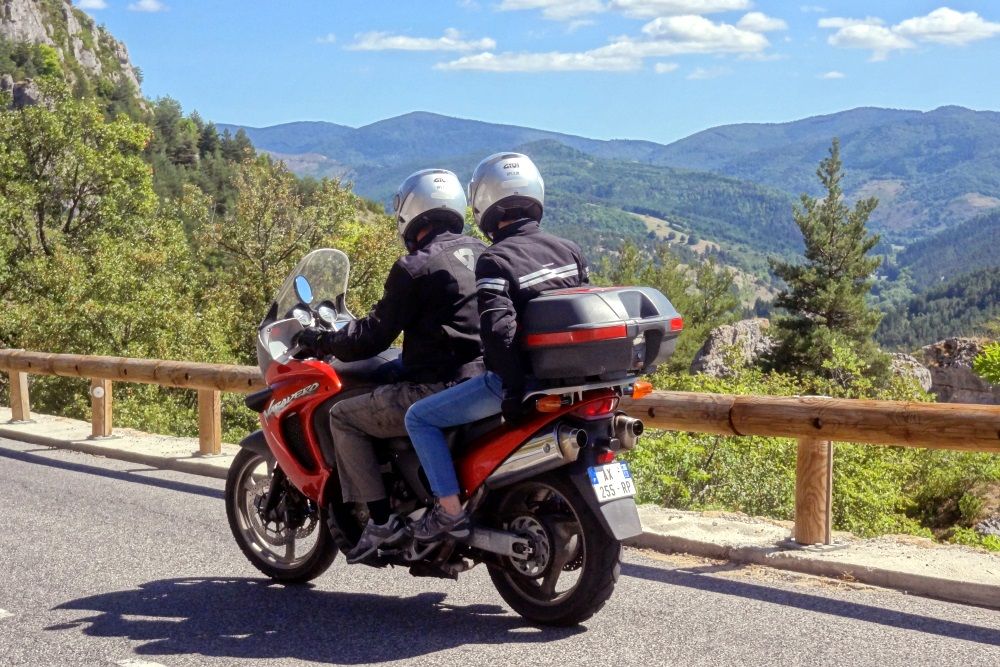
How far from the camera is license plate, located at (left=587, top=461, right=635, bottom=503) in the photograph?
4.63 meters

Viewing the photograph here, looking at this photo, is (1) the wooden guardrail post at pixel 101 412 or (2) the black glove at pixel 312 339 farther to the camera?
(1) the wooden guardrail post at pixel 101 412

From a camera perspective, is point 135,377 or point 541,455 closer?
point 541,455

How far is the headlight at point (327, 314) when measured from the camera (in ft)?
18.1

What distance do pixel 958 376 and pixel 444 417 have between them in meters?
42.5

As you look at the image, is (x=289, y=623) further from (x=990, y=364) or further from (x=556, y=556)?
(x=990, y=364)

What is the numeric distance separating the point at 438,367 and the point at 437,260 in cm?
47

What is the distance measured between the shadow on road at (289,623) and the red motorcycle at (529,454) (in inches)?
8.7

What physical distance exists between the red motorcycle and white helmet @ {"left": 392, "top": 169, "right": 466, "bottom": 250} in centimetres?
62

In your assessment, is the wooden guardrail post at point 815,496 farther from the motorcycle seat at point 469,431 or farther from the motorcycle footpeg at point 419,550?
the motorcycle footpeg at point 419,550

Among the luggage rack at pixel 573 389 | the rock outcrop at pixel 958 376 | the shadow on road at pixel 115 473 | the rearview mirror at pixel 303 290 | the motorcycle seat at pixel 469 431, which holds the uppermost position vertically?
the rearview mirror at pixel 303 290

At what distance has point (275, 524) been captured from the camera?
6.04 m

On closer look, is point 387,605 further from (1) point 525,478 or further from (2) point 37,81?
(2) point 37,81

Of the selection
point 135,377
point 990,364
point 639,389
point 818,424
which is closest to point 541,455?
point 639,389

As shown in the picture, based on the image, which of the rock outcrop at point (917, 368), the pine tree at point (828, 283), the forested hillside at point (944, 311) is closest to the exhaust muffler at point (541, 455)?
the rock outcrop at point (917, 368)
